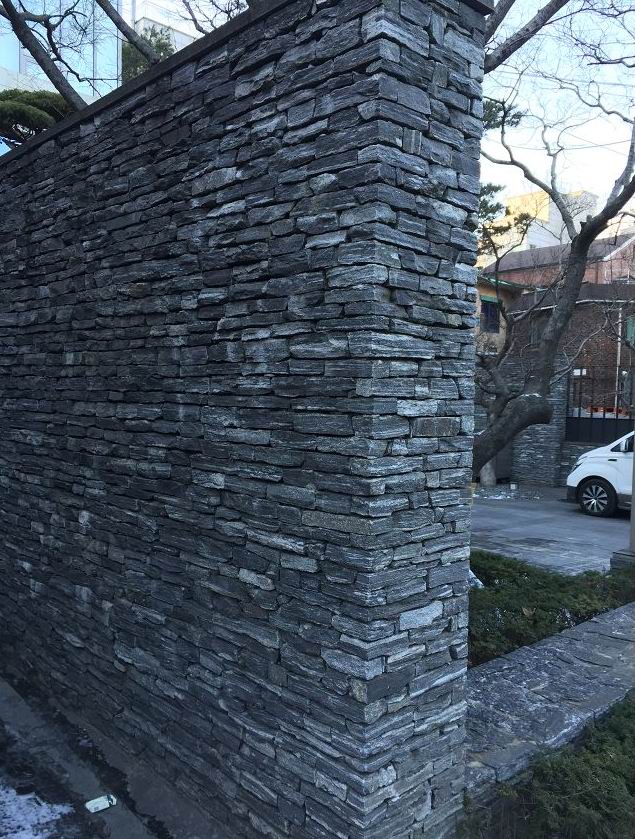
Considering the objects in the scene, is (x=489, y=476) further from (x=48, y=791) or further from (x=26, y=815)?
(x=26, y=815)

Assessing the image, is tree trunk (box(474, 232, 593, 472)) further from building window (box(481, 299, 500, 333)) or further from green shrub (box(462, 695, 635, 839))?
building window (box(481, 299, 500, 333))

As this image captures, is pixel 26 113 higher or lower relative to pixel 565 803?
higher

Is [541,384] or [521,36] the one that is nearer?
[521,36]

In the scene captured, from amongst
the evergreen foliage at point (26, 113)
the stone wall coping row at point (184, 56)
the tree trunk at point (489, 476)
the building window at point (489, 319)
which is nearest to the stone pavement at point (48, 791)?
the stone wall coping row at point (184, 56)

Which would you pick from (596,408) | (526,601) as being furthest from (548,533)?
(596,408)

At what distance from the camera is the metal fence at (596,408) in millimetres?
14453

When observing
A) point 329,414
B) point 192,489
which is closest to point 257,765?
point 192,489

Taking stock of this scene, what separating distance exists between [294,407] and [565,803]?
7.34 ft

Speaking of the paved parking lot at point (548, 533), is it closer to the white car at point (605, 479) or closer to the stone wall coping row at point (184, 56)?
the white car at point (605, 479)

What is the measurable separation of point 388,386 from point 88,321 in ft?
7.18

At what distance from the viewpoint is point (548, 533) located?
9914 mm

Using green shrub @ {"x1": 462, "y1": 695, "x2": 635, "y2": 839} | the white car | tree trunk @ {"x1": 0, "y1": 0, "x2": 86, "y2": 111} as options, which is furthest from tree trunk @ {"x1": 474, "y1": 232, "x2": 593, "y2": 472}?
the white car

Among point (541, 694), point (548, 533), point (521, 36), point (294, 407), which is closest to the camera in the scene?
point (294, 407)

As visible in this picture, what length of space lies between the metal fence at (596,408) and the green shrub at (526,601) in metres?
8.67
